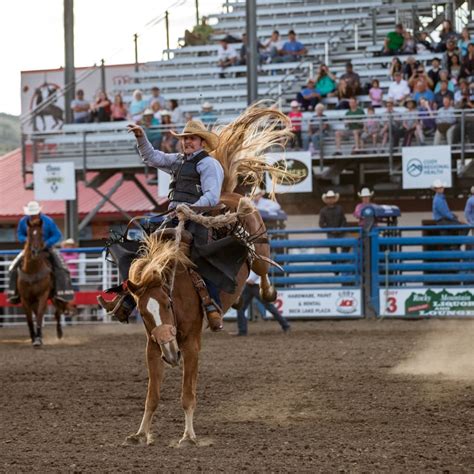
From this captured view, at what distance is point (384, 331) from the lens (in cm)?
1652

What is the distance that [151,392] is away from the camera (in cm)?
739

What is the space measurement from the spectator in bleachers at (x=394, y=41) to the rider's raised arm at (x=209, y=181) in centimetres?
1683

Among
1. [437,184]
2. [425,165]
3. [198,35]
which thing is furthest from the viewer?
[198,35]

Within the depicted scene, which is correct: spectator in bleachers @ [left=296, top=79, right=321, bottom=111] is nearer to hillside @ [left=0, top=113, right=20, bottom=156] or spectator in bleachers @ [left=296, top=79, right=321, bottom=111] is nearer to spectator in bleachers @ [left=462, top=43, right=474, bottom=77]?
spectator in bleachers @ [left=462, top=43, right=474, bottom=77]

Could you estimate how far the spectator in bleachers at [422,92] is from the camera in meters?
21.3

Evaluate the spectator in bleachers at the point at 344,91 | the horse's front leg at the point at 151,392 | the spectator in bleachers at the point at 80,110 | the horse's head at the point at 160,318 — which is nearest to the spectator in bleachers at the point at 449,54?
the spectator in bleachers at the point at 344,91

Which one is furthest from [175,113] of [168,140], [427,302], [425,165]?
[427,302]

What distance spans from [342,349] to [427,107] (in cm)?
808

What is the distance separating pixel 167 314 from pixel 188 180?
4.62 feet

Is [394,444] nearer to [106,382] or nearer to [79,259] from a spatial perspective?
[106,382]

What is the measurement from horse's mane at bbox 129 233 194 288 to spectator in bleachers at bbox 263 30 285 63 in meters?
18.6

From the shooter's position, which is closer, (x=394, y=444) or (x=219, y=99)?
(x=394, y=444)

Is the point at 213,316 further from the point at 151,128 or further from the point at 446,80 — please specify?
the point at 151,128

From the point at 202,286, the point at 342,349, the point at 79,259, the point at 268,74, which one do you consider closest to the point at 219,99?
the point at 268,74
